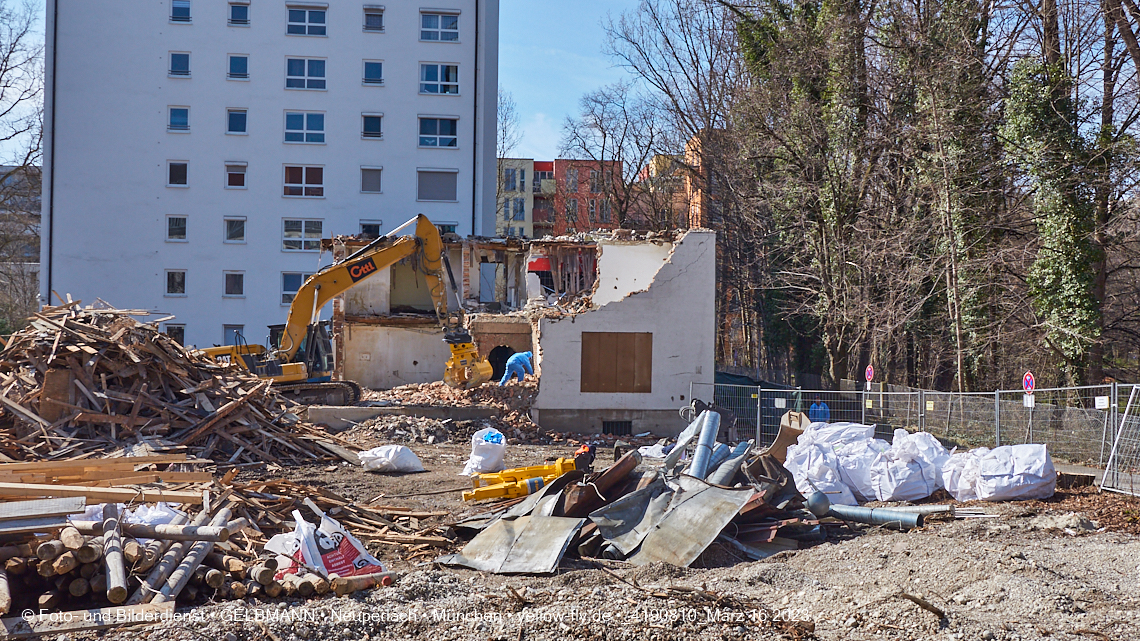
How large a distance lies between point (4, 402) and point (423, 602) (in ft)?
33.8

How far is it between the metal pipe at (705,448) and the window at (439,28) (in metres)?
32.4

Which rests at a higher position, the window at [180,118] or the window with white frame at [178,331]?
the window at [180,118]

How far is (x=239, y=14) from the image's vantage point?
39438 mm

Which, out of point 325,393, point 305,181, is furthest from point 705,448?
point 305,181

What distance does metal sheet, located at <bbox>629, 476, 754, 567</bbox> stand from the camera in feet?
28.2

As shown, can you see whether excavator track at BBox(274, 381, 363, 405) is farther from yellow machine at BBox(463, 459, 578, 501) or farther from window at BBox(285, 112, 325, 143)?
window at BBox(285, 112, 325, 143)

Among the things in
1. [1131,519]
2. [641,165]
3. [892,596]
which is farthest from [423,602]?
[641,165]

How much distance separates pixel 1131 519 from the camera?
10.1m

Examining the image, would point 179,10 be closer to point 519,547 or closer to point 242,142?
point 242,142

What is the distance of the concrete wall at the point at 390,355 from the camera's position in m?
28.2

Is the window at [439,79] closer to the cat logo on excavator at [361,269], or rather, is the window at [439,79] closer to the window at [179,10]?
the window at [179,10]

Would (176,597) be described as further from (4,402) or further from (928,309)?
(928,309)

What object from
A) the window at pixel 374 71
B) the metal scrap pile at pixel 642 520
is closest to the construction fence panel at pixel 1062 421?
the metal scrap pile at pixel 642 520

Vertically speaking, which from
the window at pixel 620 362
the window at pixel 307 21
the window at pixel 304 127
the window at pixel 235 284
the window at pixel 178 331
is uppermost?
the window at pixel 307 21
